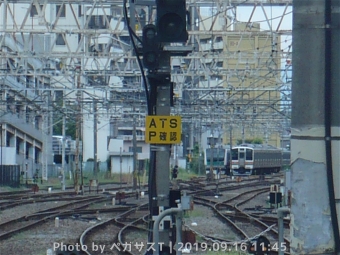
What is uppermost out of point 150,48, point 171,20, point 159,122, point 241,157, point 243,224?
point 171,20

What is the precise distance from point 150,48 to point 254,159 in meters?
39.4

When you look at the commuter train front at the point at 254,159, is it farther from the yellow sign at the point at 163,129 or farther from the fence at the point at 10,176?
the yellow sign at the point at 163,129

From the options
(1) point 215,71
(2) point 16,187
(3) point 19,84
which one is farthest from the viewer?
(3) point 19,84

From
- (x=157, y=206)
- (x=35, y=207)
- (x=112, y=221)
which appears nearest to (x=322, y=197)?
(x=157, y=206)

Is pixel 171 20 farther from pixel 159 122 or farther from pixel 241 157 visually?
pixel 241 157

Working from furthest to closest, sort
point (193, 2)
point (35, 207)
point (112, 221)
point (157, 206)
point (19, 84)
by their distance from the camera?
point (19, 84), point (35, 207), point (112, 221), point (193, 2), point (157, 206)

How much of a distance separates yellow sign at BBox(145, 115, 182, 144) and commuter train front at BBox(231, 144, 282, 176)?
127 ft

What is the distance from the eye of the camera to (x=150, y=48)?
6500mm

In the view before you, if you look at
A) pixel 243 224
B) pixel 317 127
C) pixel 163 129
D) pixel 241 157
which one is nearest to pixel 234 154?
pixel 241 157

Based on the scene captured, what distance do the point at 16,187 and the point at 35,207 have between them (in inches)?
465

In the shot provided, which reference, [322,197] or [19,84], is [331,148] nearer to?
[322,197]

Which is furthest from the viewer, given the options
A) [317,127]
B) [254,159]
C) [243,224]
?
[254,159]

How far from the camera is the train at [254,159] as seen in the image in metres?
45.3

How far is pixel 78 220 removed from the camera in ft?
57.6
